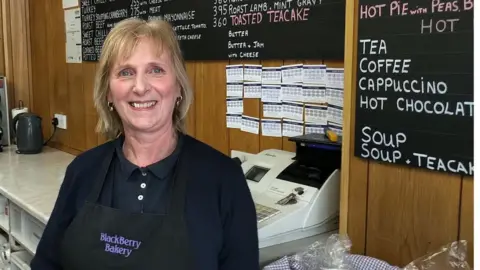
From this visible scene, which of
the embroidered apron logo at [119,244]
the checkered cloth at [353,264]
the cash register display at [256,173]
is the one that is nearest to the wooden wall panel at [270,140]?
the cash register display at [256,173]

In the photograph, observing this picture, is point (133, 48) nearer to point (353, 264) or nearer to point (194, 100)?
point (353, 264)

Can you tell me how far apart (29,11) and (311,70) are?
2633mm

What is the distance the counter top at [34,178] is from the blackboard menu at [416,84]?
1.42 m

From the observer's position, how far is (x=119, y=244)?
1438 millimetres

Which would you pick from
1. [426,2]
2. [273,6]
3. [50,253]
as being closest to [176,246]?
[50,253]

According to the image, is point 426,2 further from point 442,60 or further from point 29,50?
point 29,50

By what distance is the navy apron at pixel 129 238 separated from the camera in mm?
1412

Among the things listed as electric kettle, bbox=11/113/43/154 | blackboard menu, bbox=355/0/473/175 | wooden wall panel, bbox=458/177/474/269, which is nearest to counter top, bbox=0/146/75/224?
electric kettle, bbox=11/113/43/154

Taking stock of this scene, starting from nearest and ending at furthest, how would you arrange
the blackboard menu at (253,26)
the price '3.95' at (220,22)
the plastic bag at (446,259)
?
the plastic bag at (446,259) < the blackboard menu at (253,26) < the price '3.95' at (220,22)

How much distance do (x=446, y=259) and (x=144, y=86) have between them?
841 mm

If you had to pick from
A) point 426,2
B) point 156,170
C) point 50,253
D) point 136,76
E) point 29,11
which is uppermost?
point 29,11

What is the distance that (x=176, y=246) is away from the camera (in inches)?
55.6

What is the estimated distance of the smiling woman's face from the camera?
1.47 metres

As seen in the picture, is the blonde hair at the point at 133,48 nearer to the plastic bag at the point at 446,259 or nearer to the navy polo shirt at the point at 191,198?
the navy polo shirt at the point at 191,198
